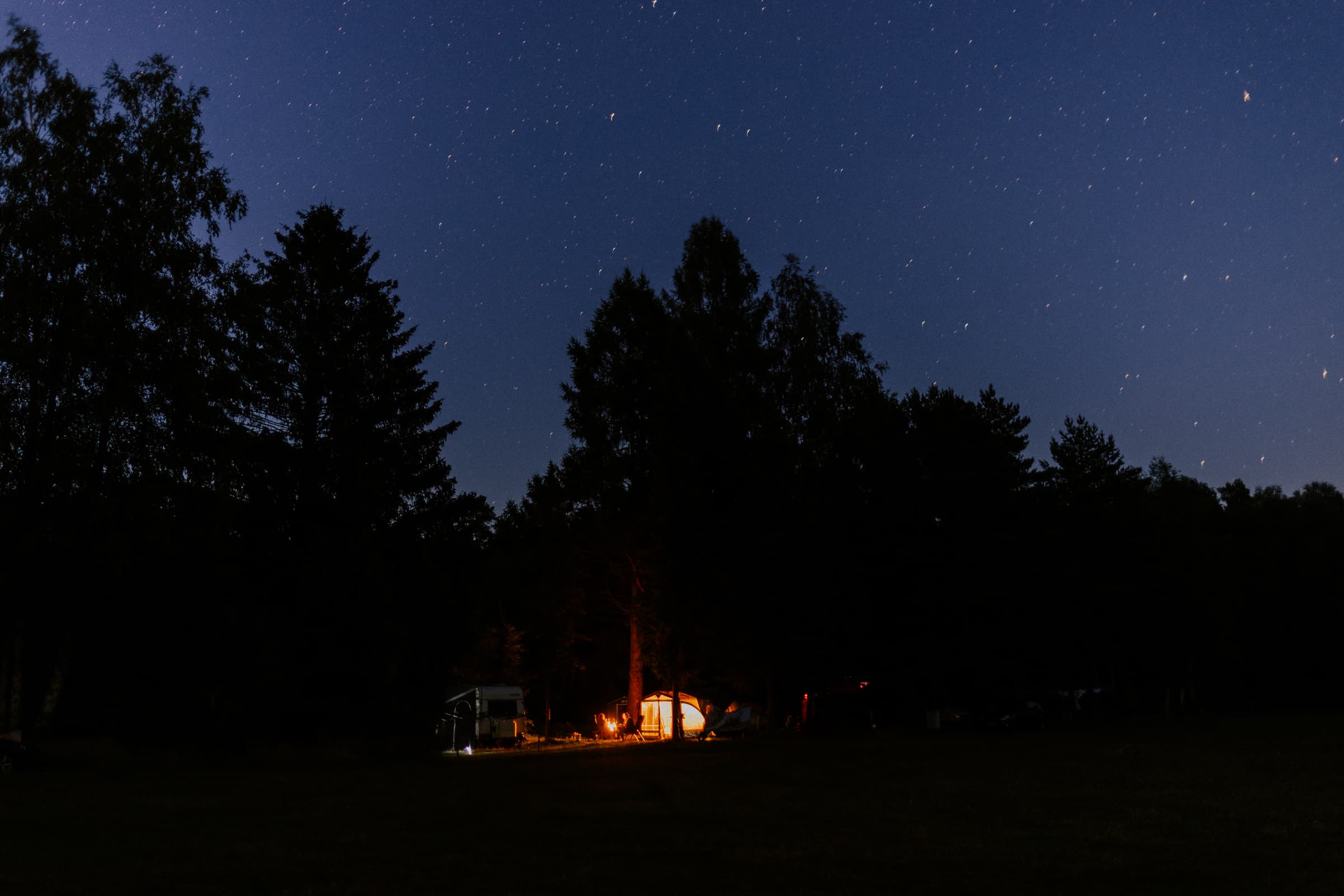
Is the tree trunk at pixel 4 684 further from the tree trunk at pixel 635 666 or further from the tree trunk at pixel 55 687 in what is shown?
the tree trunk at pixel 635 666

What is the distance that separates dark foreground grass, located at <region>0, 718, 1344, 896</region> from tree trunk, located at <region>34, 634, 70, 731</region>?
2.49 m

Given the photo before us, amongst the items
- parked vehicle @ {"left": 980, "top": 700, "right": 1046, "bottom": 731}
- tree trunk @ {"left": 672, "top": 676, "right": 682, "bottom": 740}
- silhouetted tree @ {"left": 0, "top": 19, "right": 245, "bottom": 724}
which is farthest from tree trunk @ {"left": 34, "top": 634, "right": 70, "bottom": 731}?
parked vehicle @ {"left": 980, "top": 700, "right": 1046, "bottom": 731}

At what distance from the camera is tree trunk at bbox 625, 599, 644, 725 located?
167 feet

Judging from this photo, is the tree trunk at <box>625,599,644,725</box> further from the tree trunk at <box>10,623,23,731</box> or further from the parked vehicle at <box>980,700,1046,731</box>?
the tree trunk at <box>10,623,23,731</box>

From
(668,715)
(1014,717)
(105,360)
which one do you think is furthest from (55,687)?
(1014,717)

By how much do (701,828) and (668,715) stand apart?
1599 inches

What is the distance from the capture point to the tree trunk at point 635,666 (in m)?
51.0

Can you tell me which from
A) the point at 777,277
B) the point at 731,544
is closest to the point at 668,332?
the point at 777,277

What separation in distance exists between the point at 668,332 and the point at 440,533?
41.9 ft

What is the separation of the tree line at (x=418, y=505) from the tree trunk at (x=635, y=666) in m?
0.26

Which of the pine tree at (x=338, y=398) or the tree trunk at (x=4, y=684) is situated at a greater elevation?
the pine tree at (x=338, y=398)

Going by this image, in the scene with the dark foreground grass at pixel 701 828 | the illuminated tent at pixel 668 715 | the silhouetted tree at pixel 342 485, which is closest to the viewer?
the dark foreground grass at pixel 701 828

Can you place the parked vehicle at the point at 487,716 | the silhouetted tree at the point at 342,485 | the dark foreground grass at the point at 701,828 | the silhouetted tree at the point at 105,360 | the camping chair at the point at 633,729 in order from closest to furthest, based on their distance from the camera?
the dark foreground grass at the point at 701,828 < the silhouetted tree at the point at 105,360 < the silhouetted tree at the point at 342,485 < the parked vehicle at the point at 487,716 < the camping chair at the point at 633,729

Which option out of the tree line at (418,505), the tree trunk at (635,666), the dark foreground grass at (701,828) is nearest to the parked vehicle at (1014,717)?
the tree line at (418,505)
